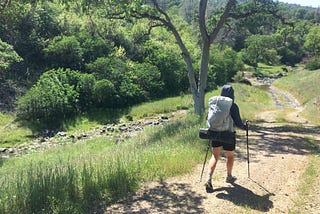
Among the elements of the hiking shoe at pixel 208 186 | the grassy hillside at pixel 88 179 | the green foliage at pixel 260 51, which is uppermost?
the green foliage at pixel 260 51

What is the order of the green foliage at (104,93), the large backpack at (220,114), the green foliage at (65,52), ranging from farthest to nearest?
the green foliage at (65,52) → the green foliage at (104,93) → the large backpack at (220,114)

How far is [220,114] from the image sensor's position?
7117mm

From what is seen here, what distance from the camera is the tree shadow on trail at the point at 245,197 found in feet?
22.3

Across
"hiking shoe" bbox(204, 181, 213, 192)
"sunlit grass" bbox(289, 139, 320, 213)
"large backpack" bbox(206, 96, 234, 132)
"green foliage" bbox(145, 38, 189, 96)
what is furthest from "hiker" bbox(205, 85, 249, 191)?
"green foliage" bbox(145, 38, 189, 96)

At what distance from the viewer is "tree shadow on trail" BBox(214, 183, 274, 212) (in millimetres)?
6789

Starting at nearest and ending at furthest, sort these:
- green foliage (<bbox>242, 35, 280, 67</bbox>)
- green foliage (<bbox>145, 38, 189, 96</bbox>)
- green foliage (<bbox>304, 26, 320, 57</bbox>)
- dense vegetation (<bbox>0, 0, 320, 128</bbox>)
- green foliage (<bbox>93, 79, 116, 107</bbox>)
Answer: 1. dense vegetation (<bbox>0, 0, 320, 128</bbox>)
2. green foliage (<bbox>93, 79, 116, 107</bbox>)
3. green foliage (<bbox>145, 38, 189, 96</bbox>)
4. green foliage (<bbox>304, 26, 320, 57</bbox>)
5. green foliage (<bbox>242, 35, 280, 67</bbox>)

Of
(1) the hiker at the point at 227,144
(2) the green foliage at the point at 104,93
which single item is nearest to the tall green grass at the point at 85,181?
(1) the hiker at the point at 227,144

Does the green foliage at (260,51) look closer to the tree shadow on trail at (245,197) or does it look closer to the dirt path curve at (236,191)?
the dirt path curve at (236,191)

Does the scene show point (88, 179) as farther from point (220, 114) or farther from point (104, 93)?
point (104, 93)

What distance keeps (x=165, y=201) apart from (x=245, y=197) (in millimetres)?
1700

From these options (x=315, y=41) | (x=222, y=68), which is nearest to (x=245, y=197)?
(x=222, y=68)

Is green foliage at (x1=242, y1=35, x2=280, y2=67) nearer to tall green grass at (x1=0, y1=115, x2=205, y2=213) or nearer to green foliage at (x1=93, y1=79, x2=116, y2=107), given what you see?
green foliage at (x1=93, y1=79, x2=116, y2=107)

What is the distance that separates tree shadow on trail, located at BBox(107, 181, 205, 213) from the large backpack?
1.56m

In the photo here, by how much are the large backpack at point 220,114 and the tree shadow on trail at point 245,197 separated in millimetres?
1377
